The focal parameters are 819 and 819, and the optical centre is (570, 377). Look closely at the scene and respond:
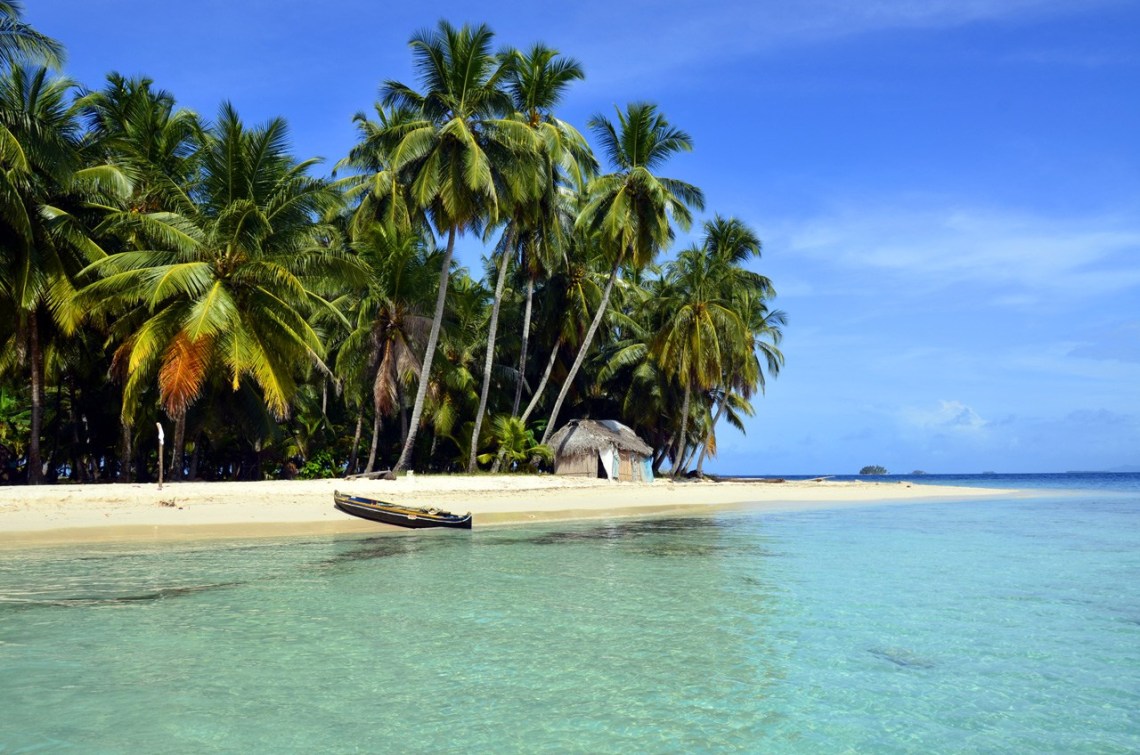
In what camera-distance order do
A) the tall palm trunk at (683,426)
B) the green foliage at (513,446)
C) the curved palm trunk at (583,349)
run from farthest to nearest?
the tall palm trunk at (683,426) < the curved palm trunk at (583,349) < the green foliage at (513,446)

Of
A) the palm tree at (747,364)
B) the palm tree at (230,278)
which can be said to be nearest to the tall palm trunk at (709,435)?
the palm tree at (747,364)

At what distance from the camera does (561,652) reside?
24.8 feet

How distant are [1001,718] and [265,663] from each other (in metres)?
5.89

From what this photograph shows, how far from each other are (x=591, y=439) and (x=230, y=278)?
51.6 ft

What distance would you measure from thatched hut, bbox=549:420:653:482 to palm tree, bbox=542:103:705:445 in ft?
3.57

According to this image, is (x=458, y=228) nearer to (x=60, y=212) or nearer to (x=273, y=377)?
(x=273, y=377)

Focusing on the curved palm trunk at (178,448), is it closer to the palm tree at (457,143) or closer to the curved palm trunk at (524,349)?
the palm tree at (457,143)

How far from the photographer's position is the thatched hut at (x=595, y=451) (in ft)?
104

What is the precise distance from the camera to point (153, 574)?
11625 mm

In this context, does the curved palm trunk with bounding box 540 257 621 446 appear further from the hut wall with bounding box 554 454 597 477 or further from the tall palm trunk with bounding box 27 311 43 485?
the tall palm trunk with bounding box 27 311 43 485

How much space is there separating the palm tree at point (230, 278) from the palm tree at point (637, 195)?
12016mm

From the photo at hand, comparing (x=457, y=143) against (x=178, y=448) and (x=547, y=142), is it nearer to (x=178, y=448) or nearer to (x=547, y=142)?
(x=547, y=142)

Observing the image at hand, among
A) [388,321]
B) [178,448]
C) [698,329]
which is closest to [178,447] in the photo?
[178,448]

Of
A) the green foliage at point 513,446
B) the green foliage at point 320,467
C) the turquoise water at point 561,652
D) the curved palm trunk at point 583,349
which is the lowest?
the turquoise water at point 561,652
